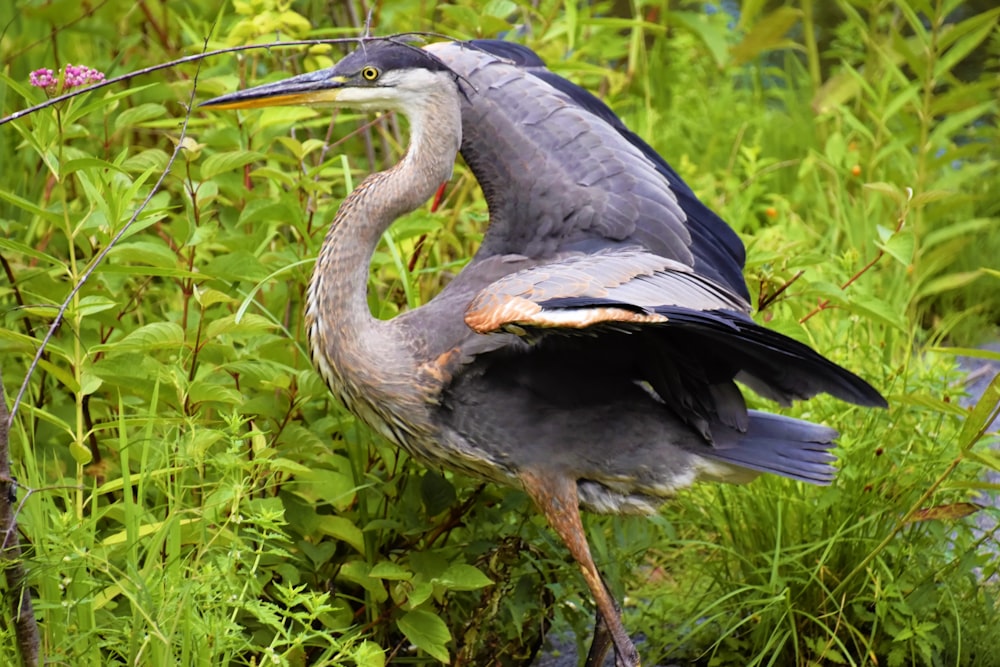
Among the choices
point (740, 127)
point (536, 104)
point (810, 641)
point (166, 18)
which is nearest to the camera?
point (810, 641)

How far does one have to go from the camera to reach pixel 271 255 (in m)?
2.95

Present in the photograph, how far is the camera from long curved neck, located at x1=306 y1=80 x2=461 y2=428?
8.62 ft

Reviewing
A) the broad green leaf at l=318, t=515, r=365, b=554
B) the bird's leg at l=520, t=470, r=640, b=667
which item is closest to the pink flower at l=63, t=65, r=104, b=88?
the broad green leaf at l=318, t=515, r=365, b=554

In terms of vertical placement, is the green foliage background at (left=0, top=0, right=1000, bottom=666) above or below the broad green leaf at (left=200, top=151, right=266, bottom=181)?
below

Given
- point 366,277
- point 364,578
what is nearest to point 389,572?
point 364,578

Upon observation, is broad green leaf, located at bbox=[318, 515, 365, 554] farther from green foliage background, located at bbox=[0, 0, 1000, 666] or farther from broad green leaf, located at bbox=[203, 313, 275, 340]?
broad green leaf, located at bbox=[203, 313, 275, 340]

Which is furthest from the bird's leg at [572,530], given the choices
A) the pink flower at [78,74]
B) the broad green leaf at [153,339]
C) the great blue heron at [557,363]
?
the pink flower at [78,74]

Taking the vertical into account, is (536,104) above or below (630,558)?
above

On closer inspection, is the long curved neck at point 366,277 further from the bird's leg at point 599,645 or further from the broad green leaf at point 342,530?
the bird's leg at point 599,645

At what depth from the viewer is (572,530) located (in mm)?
2604

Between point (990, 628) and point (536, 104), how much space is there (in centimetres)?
160

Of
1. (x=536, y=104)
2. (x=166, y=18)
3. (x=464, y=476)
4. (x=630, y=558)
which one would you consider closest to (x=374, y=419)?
(x=464, y=476)

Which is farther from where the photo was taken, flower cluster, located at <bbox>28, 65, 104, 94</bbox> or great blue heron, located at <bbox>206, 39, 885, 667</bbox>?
great blue heron, located at <bbox>206, 39, 885, 667</bbox>

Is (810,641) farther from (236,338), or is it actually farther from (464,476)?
(236,338)
